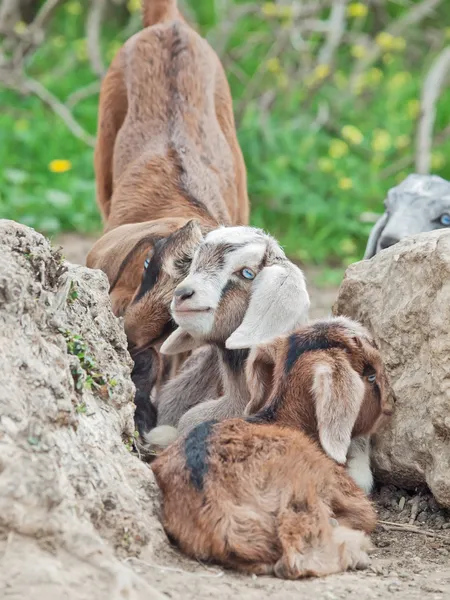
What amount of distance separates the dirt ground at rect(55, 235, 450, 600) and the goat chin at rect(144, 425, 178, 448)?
3.18 feet

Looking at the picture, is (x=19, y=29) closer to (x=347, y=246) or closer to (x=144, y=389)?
(x=347, y=246)

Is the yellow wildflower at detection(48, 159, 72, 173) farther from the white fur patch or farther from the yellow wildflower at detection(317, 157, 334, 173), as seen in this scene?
the white fur patch

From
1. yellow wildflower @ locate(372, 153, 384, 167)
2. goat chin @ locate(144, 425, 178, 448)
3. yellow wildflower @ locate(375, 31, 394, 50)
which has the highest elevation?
yellow wildflower @ locate(375, 31, 394, 50)

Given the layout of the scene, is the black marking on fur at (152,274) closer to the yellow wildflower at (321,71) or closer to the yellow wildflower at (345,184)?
the yellow wildflower at (345,184)

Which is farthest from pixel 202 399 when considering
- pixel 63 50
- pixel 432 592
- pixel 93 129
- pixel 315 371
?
pixel 63 50

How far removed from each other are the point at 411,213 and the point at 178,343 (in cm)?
214

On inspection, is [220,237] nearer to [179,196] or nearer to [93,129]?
[179,196]

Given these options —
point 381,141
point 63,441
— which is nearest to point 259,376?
point 63,441

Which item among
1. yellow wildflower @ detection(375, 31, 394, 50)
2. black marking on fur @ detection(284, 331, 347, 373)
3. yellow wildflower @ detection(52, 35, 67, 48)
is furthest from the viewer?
yellow wildflower @ detection(52, 35, 67, 48)

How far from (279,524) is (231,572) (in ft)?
0.76

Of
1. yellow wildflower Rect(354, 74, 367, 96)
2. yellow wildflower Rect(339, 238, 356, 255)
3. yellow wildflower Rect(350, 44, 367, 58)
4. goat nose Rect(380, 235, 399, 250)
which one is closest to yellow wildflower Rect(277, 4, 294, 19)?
yellow wildflower Rect(350, 44, 367, 58)

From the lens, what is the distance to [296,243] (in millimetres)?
10062

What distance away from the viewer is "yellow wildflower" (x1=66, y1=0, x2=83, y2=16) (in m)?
13.0

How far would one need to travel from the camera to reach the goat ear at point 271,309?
16.0ft
